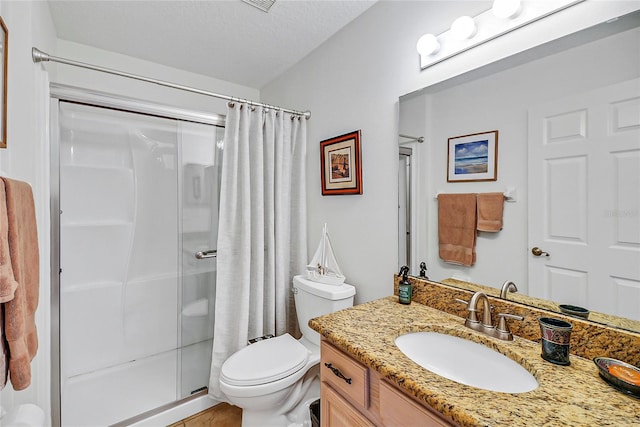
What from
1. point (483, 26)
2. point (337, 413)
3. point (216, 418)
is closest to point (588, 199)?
point (483, 26)

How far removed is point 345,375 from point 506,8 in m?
1.39

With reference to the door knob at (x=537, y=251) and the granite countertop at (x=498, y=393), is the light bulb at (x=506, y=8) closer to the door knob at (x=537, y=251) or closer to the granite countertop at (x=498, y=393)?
the door knob at (x=537, y=251)

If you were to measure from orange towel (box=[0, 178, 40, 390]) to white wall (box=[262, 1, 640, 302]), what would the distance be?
1405 millimetres

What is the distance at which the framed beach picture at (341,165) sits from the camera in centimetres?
169

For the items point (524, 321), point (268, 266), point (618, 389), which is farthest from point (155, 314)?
point (618, 389)

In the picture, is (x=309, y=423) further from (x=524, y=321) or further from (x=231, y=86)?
(x=231, y=86)

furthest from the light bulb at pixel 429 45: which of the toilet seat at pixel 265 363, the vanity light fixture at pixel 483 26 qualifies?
the toilet seat at pixel 265 363

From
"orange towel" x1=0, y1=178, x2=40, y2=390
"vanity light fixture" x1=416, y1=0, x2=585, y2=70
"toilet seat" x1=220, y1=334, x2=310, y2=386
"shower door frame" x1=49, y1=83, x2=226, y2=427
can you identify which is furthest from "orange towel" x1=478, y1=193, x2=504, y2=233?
"shower door frame" x1=49, y1=83, x2=226, y2=427

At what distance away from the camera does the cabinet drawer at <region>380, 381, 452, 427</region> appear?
0.69m

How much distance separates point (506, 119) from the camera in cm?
106

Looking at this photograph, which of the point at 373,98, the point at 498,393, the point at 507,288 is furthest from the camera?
the point at 373,98

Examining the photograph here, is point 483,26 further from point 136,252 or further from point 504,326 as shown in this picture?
point 136,252

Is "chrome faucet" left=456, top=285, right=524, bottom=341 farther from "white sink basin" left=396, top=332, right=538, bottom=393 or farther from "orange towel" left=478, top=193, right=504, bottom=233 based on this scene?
"orange towel" left=478, top=193, right=504, bottom=233

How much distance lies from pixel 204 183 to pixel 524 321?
1.92 meters
